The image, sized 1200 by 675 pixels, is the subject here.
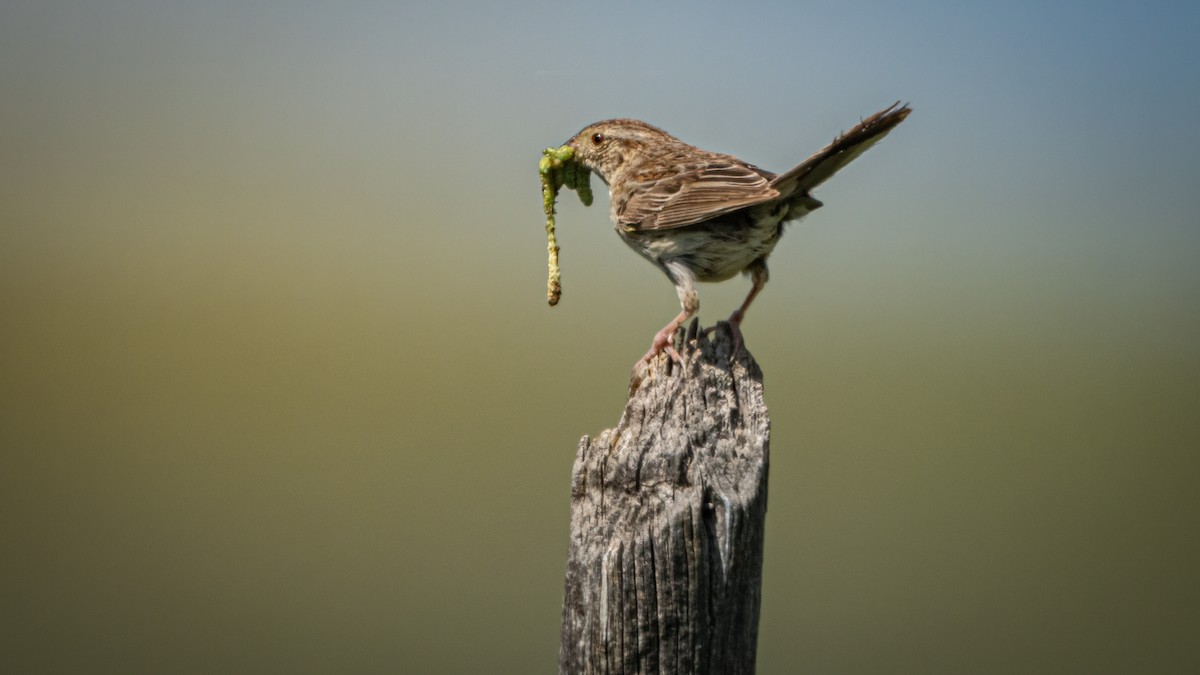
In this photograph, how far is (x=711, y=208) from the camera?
171 inches

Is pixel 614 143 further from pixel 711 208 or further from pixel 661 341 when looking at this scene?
pixel 661 341

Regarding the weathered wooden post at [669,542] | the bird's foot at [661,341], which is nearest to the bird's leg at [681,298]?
the bird's foot at [661,341]

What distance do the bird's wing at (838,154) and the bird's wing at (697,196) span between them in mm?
116

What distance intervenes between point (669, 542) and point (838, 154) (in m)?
2.13

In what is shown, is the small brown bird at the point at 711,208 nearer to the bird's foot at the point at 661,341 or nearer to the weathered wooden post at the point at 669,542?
the bird's foot at the point at 661,341

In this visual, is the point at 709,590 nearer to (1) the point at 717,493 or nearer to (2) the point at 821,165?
(1) the point at 717,493

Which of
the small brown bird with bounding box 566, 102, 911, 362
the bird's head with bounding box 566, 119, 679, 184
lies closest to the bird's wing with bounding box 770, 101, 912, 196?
the small brown bird with bounding box 566, 102, 911, 362

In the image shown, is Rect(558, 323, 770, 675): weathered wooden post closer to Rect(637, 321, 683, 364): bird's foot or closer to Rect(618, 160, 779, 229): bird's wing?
Rect(637, 321, 683, 364): bird's foot

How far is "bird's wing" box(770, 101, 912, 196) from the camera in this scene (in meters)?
3.82

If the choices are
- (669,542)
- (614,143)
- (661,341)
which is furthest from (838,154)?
(669,542)

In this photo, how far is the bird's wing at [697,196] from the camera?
4.30 meters

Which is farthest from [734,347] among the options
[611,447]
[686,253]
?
[686,253]

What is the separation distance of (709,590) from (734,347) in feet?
3.34

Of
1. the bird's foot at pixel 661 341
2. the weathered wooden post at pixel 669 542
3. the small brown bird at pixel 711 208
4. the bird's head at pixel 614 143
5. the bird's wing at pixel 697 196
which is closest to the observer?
the weathered wooden post at pixel 669 542
